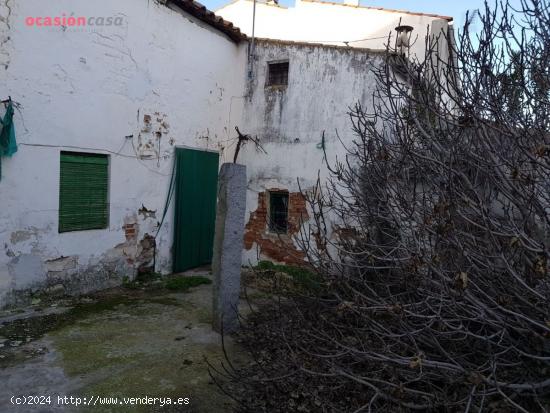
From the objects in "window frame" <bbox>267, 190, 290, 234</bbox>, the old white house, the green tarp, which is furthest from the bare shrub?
"window frame" <bbox>267, 190, 290, 234</bbox>

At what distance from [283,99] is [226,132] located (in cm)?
140

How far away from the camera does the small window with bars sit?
8133 millimetres

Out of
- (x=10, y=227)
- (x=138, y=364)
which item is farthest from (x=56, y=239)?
(x=138, y=364)

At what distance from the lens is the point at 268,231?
812 centimetres

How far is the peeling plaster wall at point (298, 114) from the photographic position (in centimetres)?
734

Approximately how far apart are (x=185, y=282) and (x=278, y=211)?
90.7 inches

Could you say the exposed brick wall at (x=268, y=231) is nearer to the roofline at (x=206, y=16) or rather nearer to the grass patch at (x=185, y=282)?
the grass patch at (x=185, y=282)

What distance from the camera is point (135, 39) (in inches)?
252

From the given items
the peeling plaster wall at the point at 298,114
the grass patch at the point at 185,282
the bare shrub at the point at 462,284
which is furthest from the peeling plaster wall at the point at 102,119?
the bare shrub at the point at 462,284

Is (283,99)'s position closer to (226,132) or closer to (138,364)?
(226,132)

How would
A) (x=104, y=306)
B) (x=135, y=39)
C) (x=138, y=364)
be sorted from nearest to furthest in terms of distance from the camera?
(x=138, y=364) < (x=104, y=306) < (x=135, y=39)

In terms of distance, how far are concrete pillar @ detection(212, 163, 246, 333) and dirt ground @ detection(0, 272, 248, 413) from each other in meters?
0.31

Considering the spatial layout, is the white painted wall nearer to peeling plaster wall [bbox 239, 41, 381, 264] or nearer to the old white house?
peeling plaster wall [bbox 239, 41, 381, 264]

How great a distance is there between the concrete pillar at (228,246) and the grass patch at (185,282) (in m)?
2.01
